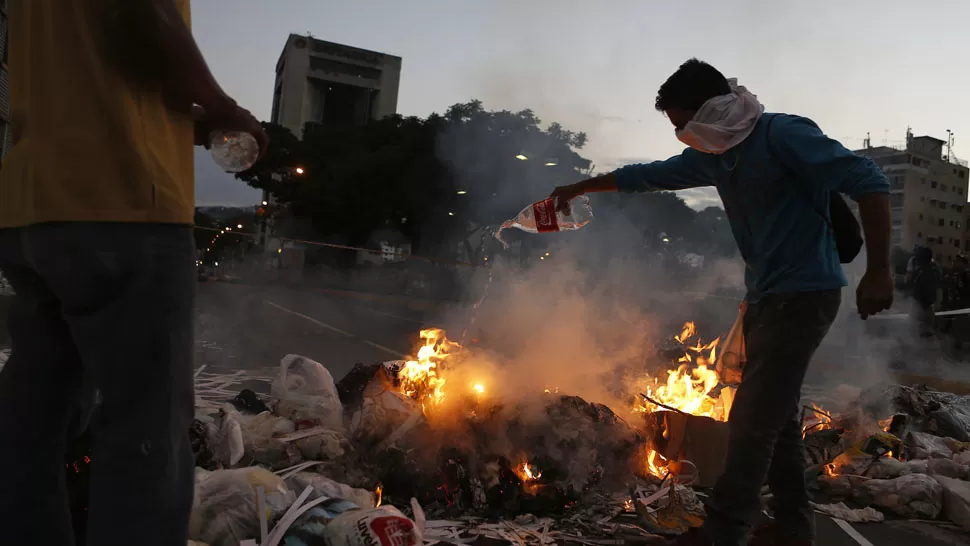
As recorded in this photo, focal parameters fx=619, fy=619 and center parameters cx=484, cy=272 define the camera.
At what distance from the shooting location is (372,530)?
6.93ft

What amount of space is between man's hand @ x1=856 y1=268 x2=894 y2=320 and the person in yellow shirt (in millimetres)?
2276

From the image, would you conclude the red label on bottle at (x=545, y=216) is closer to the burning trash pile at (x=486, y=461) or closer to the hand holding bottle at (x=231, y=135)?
the burning trash pile at (x=486, y=461)

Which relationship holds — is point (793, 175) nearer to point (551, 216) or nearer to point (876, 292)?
point (876, 292)

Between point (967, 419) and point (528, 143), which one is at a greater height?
point (528, 143)

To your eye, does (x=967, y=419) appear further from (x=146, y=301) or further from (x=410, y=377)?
(x=146, y=301)

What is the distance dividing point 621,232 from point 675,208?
19.7m

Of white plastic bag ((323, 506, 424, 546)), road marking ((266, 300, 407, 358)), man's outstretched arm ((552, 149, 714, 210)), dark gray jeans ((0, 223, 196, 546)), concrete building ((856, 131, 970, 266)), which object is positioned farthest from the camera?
concrete building ((856, 131, 970, 266))

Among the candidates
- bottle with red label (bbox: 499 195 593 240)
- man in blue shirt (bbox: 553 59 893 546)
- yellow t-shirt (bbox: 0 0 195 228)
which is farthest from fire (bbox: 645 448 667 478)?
yellow t-shirt (bbox: 0 0 195 228)

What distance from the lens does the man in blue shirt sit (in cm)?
230

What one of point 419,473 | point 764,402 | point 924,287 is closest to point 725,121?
point 764,402

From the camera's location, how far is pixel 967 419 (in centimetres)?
469

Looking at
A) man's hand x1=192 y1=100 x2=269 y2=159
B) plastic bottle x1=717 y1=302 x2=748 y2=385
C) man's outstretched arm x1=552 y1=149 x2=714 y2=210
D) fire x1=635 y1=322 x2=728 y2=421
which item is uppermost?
man's outstretched arm x1=552 y1=149 x2=714 y2=210

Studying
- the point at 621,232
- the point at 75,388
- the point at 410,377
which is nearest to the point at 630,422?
the point at 410,377

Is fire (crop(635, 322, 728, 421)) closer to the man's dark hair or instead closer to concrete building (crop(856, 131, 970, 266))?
A: the man's dark hair
